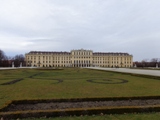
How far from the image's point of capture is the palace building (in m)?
98.3

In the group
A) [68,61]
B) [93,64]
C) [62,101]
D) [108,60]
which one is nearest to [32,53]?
[68,61]

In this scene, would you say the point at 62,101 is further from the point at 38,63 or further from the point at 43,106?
the point at 38,63

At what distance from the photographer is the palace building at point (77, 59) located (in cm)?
9831

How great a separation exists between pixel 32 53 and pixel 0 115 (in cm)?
9824

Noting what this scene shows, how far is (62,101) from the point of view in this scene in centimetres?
640

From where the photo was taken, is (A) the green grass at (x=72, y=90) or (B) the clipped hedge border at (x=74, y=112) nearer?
(B) the clipped hedge border at (x=74, y=112)

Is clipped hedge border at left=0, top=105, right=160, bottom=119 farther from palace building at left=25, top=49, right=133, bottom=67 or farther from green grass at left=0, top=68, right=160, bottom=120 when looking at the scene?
palace building at left=25, top=49, right=133, bottom=67

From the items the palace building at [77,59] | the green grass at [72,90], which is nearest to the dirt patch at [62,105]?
the green grass at [72,90]

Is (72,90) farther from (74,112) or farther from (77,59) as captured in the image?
(77,59)

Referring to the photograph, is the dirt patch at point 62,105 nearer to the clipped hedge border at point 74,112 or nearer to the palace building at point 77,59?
the clipped hedge border at point 74,112

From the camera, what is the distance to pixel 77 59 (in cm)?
9856

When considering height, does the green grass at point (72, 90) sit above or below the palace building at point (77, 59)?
below

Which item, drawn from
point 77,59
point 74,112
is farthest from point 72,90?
point 77,59

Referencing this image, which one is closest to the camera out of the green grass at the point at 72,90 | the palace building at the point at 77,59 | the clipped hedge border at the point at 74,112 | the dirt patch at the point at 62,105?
the clipped hedge border at the point at 74,112
